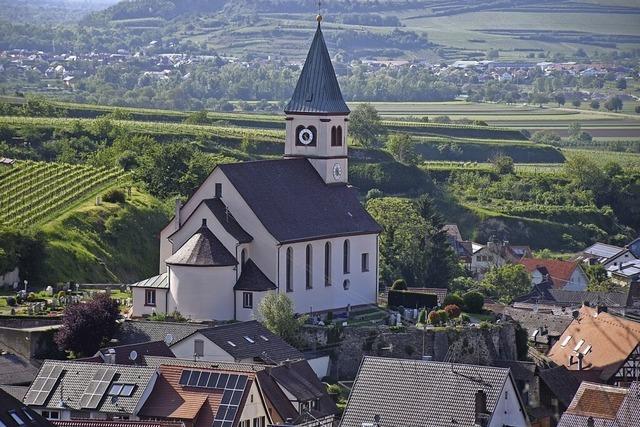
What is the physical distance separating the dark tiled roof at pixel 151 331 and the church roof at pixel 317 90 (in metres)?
14.7

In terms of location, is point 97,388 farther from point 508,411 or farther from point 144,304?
point 144,304

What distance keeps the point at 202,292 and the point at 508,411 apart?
21026mm

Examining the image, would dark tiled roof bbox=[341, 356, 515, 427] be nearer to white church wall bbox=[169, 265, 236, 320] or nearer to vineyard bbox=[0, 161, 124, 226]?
white church wall bbox=[169, 265, 236, 320]

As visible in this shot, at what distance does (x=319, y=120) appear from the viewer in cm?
8788

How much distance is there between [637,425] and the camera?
6112 cm

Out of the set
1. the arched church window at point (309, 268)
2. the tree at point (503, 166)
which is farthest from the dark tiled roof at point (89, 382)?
the tree at point (503, 166)

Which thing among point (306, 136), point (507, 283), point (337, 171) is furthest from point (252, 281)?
point (507, 283)

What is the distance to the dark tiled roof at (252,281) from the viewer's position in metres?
80.0

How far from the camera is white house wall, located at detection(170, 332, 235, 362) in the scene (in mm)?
71062

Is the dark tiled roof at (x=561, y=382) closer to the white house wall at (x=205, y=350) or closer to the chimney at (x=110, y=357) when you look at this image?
the white house wall at (x=205, y=350)

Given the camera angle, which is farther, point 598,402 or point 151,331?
point 151,331

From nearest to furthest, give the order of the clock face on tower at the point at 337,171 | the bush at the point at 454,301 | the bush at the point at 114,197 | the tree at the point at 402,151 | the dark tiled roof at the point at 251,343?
1. the dark tiled roof at the point at 251,343
2. the bush at the point at 454,301
3. the clock face on tower at the point at 337,171
4. the bush at the point at 114,197
5. the tree at the point at 402,151

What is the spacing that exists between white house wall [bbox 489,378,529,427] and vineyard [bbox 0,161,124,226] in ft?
112

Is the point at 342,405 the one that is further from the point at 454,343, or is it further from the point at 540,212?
the point at 540,212
